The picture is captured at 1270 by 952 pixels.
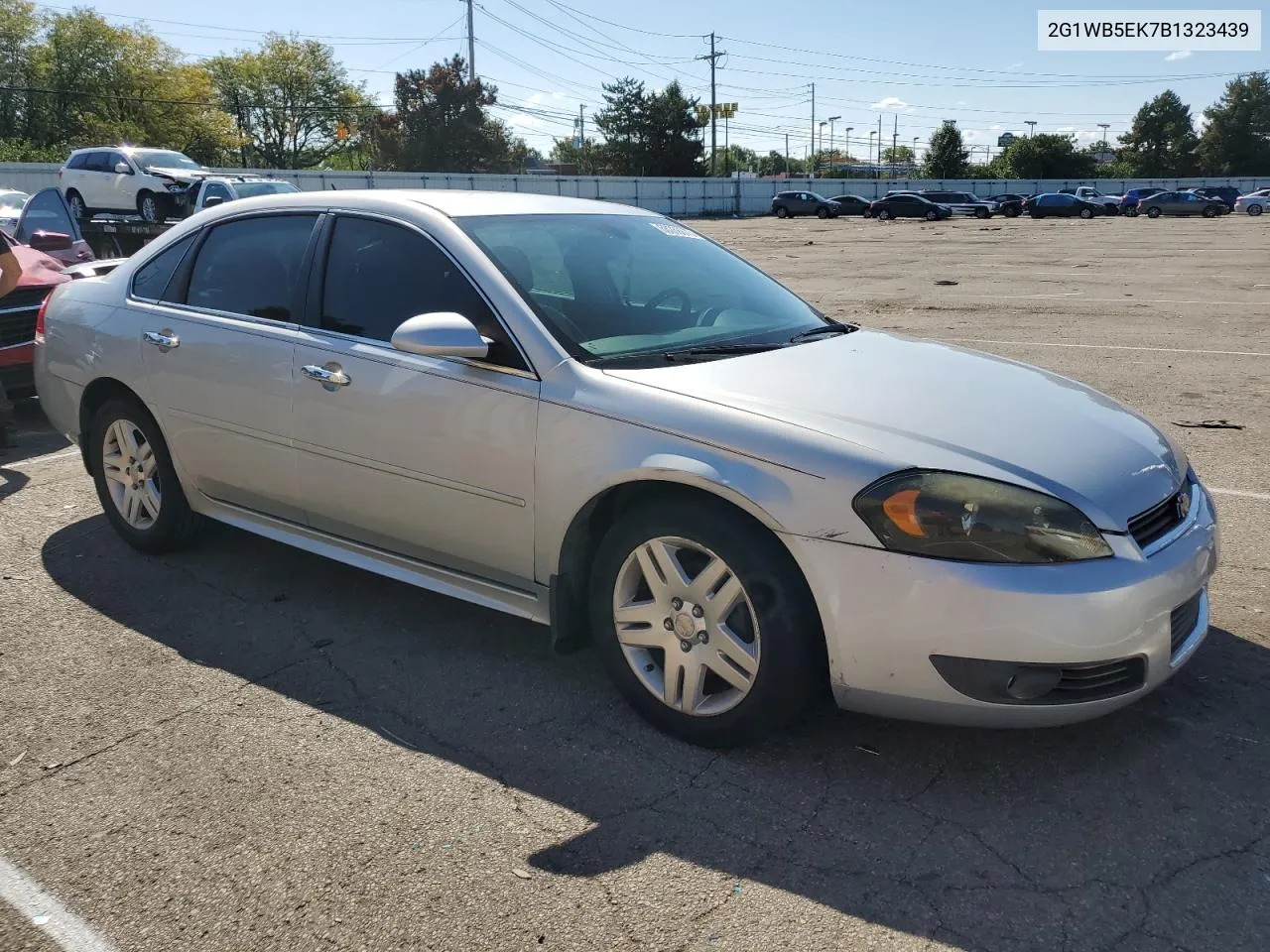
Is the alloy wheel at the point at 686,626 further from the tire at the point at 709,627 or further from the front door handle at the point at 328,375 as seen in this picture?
the front door handle at the point at 328,375

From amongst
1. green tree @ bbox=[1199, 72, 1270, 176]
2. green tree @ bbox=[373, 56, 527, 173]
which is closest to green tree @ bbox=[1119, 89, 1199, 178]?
green tree @ bbox=[1199, 72, 1270, 176]

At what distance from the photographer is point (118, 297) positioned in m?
4.91

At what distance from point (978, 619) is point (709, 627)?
76 centimetres

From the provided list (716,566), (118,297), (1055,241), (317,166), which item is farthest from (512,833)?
(317,166)

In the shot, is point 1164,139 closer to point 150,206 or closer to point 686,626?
point 150,206

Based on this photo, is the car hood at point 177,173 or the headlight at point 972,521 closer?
the headlight at point 972,521

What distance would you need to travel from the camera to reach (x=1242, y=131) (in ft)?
328

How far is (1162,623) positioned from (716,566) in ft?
Result: 3.93

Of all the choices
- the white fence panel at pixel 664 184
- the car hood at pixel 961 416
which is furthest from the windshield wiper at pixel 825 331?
the white fence panel at pixel 664 184

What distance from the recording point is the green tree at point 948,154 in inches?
3917

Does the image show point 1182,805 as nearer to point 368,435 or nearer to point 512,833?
point 512,833

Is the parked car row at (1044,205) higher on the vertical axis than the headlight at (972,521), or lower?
higher

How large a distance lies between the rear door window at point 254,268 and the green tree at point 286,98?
9433 cm

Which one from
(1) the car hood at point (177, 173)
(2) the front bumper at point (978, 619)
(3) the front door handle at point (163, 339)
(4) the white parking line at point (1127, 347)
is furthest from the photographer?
(1) the car hood at point (177, 173)
